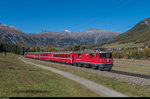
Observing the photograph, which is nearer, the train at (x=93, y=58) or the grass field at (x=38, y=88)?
the grass field at (x=38, y=88)

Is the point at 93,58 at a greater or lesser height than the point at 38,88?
greater

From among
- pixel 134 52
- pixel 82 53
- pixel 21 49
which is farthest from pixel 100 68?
pixel 21 49

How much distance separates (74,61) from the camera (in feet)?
144

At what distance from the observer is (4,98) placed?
9.82 m

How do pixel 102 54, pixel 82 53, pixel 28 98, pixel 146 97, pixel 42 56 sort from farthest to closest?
pixel 42 56, pixel 82 53, pixel 102 54, pixel 146 97, pixel 28 98

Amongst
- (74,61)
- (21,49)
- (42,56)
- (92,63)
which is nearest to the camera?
(92,63)

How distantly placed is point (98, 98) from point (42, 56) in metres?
63.6

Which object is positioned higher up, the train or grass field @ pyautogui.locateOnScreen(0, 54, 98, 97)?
the train

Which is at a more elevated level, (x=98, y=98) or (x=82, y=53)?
(x=82, y=53)

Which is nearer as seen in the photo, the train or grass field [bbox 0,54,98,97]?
grass field [bbox 0,54,98,97]

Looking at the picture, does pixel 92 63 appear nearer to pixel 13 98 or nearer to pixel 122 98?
pixel 122 98

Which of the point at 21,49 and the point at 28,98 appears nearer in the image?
the point at 28,98

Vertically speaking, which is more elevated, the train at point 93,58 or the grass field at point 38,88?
the train at point 93,58

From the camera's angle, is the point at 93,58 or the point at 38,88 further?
the point at 93,58
